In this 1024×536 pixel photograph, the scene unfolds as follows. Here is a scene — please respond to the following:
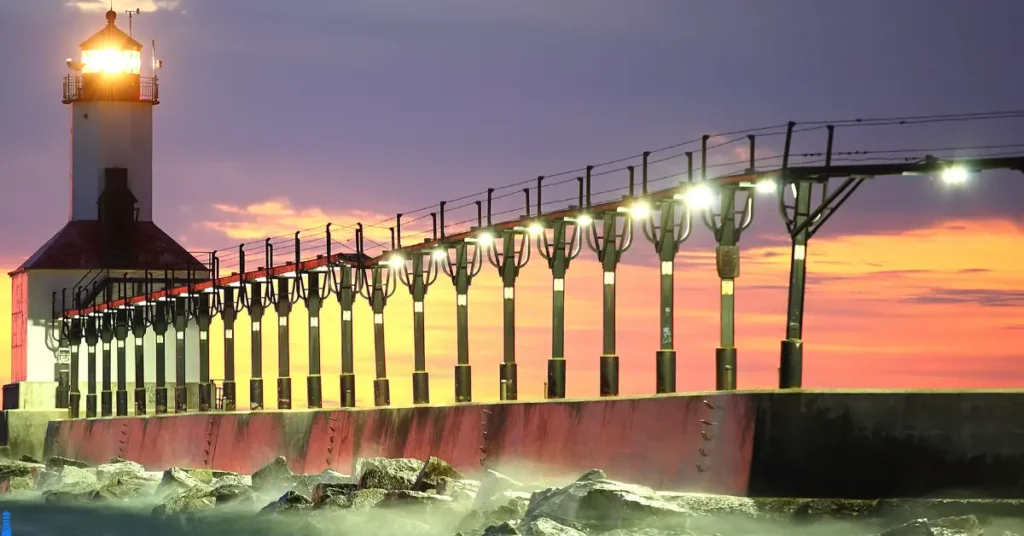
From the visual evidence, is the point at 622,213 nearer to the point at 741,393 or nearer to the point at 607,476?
the point at 607,476

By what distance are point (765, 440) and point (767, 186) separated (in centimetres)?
1079

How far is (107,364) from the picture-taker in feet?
311

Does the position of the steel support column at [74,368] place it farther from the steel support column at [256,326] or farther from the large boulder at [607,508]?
the large boulder at [607,508]

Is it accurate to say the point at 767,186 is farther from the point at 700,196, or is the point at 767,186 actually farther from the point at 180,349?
the point at 180,349

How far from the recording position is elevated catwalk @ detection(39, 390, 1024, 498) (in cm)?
2559

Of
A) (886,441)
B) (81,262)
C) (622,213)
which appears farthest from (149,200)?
(886,441)

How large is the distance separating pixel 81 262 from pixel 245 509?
57.3m

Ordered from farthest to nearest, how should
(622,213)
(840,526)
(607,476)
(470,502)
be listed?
1. (622,213)
2. (470,502)
3. (607,476)
4. (840,526)

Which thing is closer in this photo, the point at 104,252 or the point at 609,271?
the point at 609,271

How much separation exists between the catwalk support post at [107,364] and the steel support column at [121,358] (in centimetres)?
36

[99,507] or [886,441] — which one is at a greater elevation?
[886,441]

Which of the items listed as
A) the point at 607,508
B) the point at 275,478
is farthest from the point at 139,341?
the point at 607,508

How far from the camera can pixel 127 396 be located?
95.8 metres

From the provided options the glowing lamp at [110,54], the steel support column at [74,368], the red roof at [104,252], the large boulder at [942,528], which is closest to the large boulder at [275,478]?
the large boulder at [942,528]
